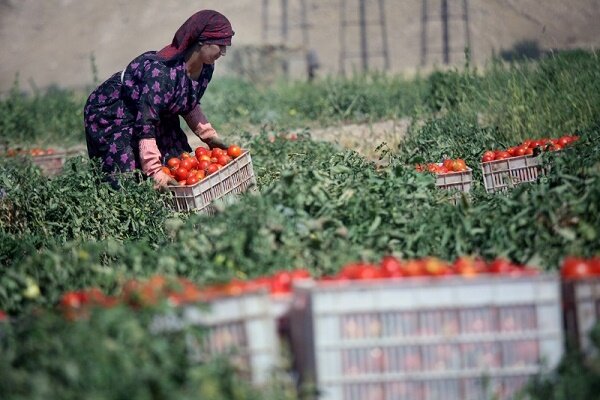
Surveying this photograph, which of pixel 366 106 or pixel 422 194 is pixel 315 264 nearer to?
pixel 422 194

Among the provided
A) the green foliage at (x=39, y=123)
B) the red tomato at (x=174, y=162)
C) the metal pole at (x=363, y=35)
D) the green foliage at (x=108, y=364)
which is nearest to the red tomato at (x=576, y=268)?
the green foliage at (x=108, y=364)

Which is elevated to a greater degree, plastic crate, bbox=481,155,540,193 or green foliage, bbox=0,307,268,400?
plastic crate, bbox=481,155,540,193

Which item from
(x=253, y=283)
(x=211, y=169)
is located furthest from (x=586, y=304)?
(x=211, y=169)

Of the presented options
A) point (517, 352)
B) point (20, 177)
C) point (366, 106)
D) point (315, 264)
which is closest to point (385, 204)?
point (315, 264)

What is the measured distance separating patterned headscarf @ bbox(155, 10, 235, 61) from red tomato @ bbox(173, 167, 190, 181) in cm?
75

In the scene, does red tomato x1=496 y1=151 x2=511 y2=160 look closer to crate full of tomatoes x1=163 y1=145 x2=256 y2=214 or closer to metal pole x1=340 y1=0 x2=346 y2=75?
crate full of tomatoes x1=163 y1=145 x2=256 y2=214

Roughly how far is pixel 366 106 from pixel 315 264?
24.9 feet

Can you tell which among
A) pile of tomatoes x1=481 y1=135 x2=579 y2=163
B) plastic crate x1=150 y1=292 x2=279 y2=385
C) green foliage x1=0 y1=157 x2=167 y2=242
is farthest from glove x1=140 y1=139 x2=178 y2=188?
plastic crate x1=150 y1=292 x2=279 y2=385

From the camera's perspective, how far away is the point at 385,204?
5.77 m

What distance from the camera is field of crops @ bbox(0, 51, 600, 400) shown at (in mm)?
3854

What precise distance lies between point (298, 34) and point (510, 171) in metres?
12.7

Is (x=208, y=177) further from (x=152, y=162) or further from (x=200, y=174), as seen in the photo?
(x=152, y=162)

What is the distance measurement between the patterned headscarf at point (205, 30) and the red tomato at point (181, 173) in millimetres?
751

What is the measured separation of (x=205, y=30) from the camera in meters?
7.06
